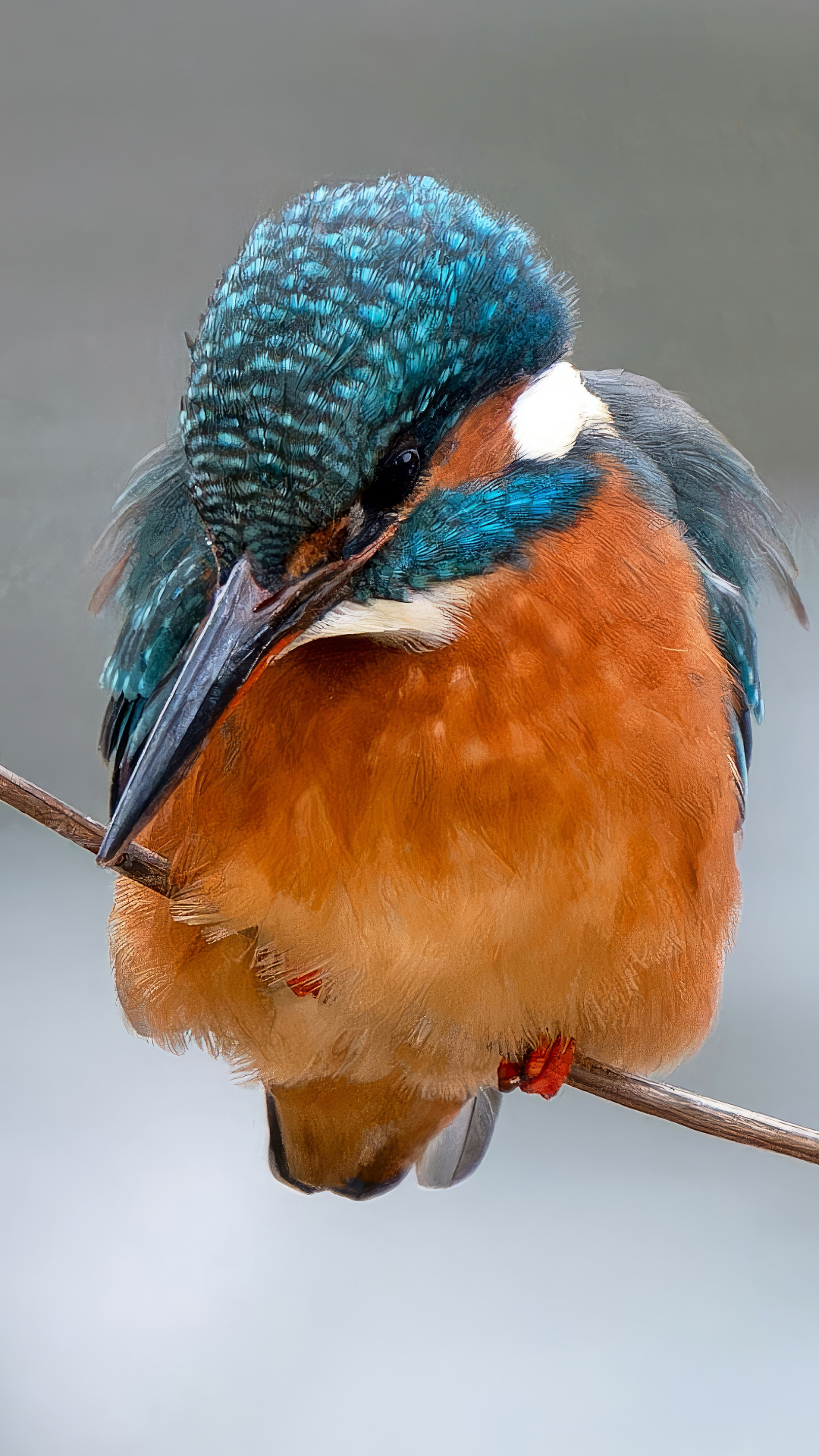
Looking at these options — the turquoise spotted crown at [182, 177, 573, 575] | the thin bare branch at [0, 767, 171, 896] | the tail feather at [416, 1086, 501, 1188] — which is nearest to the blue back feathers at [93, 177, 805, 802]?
the turquoise spotted crown at [182, 177, 573, 575]

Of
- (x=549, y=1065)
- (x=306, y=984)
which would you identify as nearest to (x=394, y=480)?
(x=306, y=984)

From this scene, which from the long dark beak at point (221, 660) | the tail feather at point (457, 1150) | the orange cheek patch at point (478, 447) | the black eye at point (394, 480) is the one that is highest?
the orange cheek patch at point (478, 447)

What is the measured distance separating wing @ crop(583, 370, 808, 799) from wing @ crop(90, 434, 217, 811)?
0.96 ft

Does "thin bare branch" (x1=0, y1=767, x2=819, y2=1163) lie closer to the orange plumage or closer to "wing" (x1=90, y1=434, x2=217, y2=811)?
the orange plumage

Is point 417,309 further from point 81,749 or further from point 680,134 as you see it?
point 680,134

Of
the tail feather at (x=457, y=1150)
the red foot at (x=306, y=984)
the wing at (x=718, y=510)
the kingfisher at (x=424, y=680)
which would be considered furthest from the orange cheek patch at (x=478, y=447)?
the tail feather at (x=457, y=1150)

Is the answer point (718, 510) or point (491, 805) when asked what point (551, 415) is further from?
point (718, 510)

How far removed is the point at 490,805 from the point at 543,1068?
0.94 feet

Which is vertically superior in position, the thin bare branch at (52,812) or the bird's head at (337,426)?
the bird's head at (337,426)

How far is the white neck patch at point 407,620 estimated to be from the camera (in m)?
0.57

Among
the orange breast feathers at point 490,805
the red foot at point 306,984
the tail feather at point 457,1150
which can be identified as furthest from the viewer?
the tail feather at point 457,1150

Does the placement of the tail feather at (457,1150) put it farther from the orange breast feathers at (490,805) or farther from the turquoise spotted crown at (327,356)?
the turquoise spotted crown at (327,356)

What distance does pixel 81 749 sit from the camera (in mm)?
1115

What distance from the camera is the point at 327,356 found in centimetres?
52
